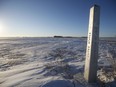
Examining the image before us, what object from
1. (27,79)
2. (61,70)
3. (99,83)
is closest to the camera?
(99,83)

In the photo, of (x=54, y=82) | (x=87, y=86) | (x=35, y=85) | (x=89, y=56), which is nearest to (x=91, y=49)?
(x=89, y=56)

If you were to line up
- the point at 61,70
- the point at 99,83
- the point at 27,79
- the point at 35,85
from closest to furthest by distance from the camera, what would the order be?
the point at 35,85
the point at 99,83
the point at 27,79
the point at 61,70

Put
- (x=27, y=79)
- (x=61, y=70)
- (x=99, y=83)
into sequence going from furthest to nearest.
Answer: (x=61, y=70) < (x=27, y=79) < (x=99, y=83)

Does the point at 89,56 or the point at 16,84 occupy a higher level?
the point at 89,56

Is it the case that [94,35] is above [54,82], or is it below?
above

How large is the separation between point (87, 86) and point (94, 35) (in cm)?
170

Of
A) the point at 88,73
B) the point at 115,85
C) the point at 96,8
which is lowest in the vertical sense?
the point at 115,85

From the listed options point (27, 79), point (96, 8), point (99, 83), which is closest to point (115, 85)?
point (99, 83)

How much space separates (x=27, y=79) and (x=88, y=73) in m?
2.24

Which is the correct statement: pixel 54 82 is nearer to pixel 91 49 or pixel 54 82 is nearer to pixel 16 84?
pixel 16 84

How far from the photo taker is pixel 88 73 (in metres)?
4.99

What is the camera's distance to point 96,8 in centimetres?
476

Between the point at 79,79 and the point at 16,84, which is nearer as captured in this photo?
the point at 16,84

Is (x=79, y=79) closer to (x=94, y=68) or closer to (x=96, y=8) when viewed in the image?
(x=94, y=68)
